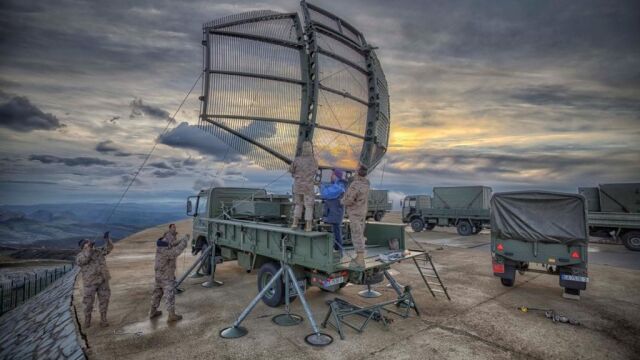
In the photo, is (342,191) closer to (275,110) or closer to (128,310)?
(275,110)

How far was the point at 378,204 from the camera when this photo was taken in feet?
88.4

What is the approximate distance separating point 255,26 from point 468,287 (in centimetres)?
823

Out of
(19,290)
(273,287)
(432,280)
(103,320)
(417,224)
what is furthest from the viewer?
(417,224)

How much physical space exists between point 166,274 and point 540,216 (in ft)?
28.3

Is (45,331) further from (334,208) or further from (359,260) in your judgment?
(359,260)

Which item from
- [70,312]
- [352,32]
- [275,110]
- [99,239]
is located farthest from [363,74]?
[70,312]

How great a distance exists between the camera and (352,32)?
31.4 ft

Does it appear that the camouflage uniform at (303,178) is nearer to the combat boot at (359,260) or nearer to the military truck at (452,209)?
the combat boot at (359,260)

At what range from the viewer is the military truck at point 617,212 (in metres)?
14.3

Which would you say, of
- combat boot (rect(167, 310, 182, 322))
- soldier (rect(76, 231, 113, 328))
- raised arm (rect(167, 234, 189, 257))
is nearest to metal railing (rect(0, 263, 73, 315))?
soldier (rect(76, 231, 113, 328))

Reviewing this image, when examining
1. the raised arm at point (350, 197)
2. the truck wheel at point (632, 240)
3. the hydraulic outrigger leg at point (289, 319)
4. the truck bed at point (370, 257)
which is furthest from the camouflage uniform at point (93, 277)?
the truck wheel at point (632, 240)

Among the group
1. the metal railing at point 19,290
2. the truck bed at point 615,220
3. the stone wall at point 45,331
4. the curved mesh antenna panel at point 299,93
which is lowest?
the metal railing at point 19,290

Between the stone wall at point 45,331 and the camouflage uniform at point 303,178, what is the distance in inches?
157

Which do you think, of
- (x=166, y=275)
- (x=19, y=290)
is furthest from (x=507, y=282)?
(x=19, y=290)
